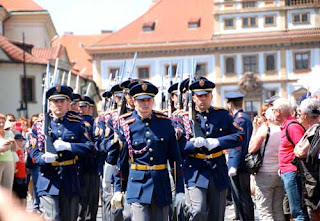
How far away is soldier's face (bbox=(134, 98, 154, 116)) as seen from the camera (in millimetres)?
7629

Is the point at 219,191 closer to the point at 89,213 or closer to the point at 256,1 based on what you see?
the point at 89,213

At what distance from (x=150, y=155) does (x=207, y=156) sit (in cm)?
137

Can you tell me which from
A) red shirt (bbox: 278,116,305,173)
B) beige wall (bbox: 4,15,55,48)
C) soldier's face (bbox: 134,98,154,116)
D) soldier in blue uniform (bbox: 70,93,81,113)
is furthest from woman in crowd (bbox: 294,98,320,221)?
beige wall (bbox: 4,15,55,48)

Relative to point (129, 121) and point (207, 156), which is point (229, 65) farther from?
point (129, 121)

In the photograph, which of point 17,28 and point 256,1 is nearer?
point 17,28

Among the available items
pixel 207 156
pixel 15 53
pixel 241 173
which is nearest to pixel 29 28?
pixel 15 53

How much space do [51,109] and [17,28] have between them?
48.9 m

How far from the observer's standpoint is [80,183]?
893cm

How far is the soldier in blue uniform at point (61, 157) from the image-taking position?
850 cm

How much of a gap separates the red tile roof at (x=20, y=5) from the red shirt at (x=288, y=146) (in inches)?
1987

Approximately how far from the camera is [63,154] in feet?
28.7

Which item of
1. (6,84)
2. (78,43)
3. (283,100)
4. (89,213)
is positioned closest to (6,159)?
(89,213)

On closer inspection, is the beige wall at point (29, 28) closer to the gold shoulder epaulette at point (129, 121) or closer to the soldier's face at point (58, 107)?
the soldier's face at point (58, 107)

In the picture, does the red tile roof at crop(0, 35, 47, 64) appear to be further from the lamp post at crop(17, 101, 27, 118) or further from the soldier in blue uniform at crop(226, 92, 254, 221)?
the soldier in blue uniform at crop(226, 92, 254, 221)
